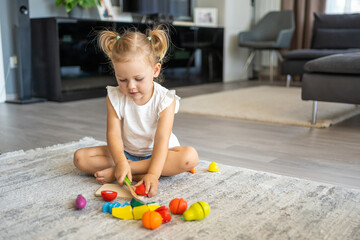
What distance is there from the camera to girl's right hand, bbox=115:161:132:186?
1.14 meters

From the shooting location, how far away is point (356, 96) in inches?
83.6

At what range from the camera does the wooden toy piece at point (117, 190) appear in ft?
3.73

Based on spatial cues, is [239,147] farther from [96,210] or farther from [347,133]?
[96,210]

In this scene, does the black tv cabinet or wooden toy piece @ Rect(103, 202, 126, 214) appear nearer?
wooden toy piece @ Rect(103, 202, 126, 214)

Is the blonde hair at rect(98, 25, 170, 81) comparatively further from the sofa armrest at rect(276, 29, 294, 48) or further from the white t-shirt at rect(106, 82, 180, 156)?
the sofa armrest at rect(276, 29, 294, 48)

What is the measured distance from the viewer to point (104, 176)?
125 centimetres

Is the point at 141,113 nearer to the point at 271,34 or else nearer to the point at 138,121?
the point at 138,121

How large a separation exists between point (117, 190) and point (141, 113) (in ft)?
0.86

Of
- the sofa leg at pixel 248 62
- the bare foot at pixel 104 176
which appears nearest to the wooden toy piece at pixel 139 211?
the bare foot at pixel 104 176

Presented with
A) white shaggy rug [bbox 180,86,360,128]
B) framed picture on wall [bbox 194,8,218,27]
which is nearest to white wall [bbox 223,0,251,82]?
framed picture on wall [bbox 194,8,218,27]

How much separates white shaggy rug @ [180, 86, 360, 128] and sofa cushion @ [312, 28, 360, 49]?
1.11m

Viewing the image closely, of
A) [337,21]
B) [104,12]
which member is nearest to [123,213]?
[104,12]

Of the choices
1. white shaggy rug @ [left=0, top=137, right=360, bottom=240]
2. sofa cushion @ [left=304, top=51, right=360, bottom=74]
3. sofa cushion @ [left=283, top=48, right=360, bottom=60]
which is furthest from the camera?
sofa cushion @ [left=283, top=48, right=360, bottom=60]

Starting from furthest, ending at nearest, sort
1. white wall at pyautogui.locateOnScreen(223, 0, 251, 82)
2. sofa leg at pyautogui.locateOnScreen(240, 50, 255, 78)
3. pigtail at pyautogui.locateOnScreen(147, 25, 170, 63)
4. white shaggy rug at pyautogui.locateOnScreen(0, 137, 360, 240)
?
sofa leg at pyautogui.locateOnScreen(240, 50, 255, 78)
white wall at pyautogui.locateOnScreen(223, 0, 251, 82)
pigtail at pyautogui.locateOnScreen(147, 25, 170, 63)
white shaggy rug at pyautogui.locateOnScreen(0, 137, 360, 240)
